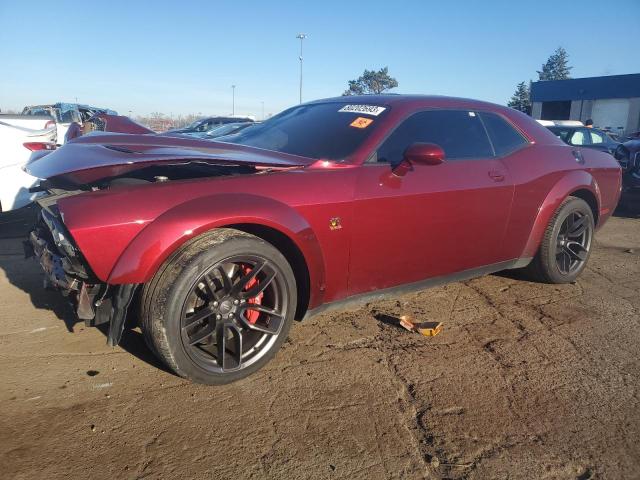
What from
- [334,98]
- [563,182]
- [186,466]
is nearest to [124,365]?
[186,466]

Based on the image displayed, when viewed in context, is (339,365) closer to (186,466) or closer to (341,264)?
(341,264)

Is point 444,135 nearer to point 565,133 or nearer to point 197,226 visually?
point 197,226

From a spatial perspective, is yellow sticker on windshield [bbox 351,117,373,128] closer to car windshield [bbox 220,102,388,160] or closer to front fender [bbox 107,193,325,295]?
car windshield [bbox 220,102,388,160]

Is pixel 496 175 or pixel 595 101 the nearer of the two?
pixel 496 175

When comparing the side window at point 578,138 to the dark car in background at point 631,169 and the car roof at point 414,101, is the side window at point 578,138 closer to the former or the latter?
the dark car in background at point 631,169

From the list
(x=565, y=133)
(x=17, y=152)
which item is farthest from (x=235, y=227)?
(x=565, y=133)

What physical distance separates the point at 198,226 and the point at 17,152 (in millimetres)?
4255

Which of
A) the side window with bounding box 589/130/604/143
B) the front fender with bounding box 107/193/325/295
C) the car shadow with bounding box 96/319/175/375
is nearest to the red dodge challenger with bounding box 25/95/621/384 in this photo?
the front fender with bounding box 107/193/325/295

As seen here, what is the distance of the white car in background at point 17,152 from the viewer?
513 centimetres

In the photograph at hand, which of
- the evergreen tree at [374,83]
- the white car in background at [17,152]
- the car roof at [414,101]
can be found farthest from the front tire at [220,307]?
the evergreen tree at [374,83]

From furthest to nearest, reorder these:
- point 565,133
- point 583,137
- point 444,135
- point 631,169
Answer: point 583,137
point 565,133
point 631,169
point 444,135

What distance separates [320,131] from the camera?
3.25 metres

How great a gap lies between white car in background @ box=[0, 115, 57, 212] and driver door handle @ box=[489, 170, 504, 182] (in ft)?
14.6

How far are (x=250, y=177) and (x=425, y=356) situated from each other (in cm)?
146
